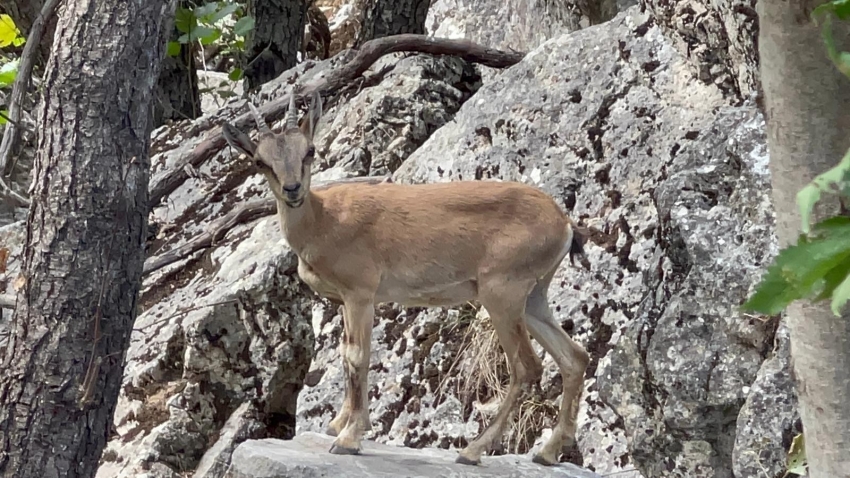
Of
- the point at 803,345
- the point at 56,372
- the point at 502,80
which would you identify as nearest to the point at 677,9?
the point at 502,80

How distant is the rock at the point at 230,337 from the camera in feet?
23.3

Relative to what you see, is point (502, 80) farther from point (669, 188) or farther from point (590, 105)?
point (669, 188)

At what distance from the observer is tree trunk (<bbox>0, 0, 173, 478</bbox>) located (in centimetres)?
475

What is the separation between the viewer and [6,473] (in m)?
4.77

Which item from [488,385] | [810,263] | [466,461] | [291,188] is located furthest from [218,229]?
[810,263]

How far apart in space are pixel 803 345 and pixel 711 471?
13.0 ft

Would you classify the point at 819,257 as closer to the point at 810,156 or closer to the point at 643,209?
the point at 810,156

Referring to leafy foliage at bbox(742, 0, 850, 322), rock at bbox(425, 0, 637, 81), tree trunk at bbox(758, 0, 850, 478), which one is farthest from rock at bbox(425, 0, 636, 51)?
leafy foliage at bbox(742, 0, 850, 322)

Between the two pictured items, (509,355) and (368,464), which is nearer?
(368,464)

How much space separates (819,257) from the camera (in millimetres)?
868

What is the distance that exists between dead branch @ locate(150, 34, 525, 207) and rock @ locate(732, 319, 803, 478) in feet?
15.5

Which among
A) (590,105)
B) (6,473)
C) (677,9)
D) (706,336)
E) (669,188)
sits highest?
(677,9)

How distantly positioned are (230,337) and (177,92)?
4770 millimetres

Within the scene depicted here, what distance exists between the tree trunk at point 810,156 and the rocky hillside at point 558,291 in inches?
137
